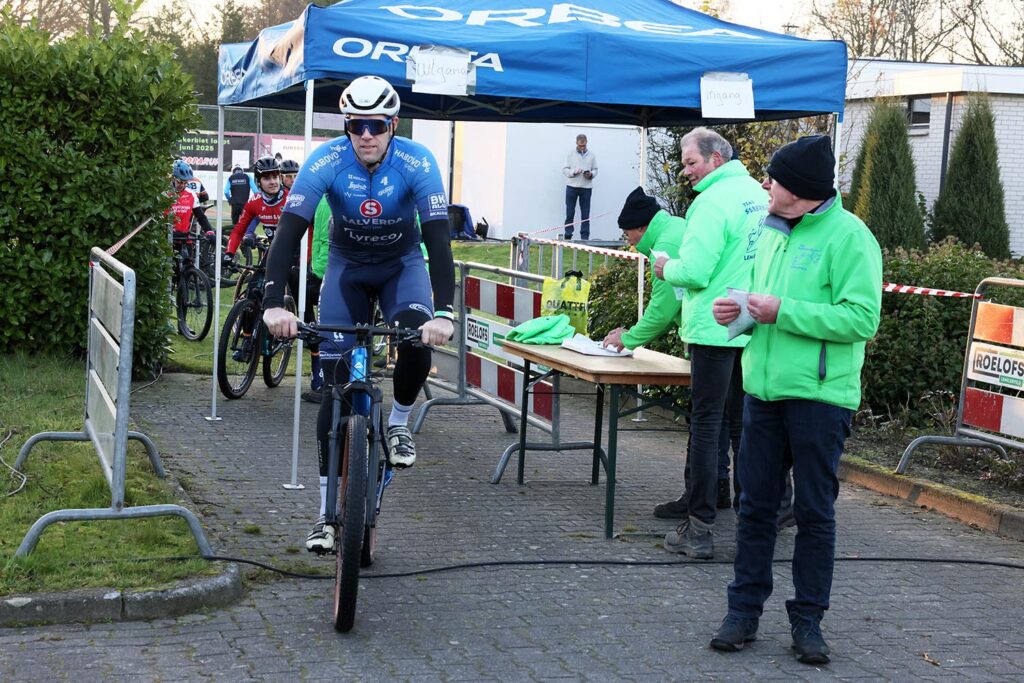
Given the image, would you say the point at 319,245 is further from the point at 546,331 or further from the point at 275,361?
the point at 546,331

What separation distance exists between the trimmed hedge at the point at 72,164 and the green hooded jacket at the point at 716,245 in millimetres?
5817

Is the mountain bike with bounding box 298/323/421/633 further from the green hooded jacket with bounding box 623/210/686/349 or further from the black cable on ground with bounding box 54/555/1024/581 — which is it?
the green hooded jacket with bounding box 623/210/686/349

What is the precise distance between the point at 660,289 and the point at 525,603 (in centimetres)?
202

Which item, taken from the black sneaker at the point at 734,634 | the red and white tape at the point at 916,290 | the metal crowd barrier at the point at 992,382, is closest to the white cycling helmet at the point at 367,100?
the black sneaker at the point at 734,634

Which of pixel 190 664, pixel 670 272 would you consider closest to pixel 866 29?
pixel 670 272

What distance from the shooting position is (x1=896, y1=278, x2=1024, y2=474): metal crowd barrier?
316 inches

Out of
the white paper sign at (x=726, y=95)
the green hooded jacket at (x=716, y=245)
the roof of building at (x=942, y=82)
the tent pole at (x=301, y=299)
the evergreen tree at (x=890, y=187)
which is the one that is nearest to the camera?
the green hooded jacket at (x=716, y=245)

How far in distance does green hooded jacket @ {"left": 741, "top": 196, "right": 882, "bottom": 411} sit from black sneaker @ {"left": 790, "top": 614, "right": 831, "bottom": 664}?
842 millimetres

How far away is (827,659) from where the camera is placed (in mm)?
5066

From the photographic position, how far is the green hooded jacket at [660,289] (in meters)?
6.94

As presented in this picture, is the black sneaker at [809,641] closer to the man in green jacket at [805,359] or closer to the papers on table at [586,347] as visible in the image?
the man in green jacket at [805,359]

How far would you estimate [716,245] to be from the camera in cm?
631

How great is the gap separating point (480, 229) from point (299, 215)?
53.4ft

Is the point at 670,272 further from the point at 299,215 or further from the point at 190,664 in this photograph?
the point at 190,664
